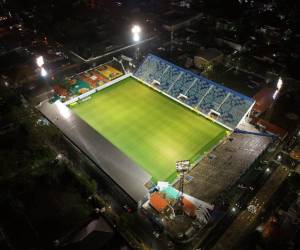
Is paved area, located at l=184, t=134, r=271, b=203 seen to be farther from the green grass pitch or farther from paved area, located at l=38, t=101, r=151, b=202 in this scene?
paved area, located at l=38, t=101, r=151, b=202

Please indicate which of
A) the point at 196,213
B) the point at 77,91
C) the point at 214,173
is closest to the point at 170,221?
the point at 196,213

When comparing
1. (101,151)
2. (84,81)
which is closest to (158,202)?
(101,151)

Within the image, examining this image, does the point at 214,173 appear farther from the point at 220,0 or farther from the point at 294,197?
the point at 220,0

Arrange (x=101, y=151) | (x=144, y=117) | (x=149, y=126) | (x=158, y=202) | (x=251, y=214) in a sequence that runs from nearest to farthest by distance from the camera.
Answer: (x=158, y=202), (x=251, y=214), (x=101, y=151), (x=149, y=126), (x=144, y=117)

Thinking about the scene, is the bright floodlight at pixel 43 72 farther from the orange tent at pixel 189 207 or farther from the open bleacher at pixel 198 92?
the orange tent at pixel 189 207

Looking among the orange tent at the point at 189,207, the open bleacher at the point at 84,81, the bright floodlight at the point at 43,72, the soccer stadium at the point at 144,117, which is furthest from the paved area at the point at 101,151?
the bright floodlight at the point at 43,72

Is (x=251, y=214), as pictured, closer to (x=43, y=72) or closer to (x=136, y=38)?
(x=43, y=72)
